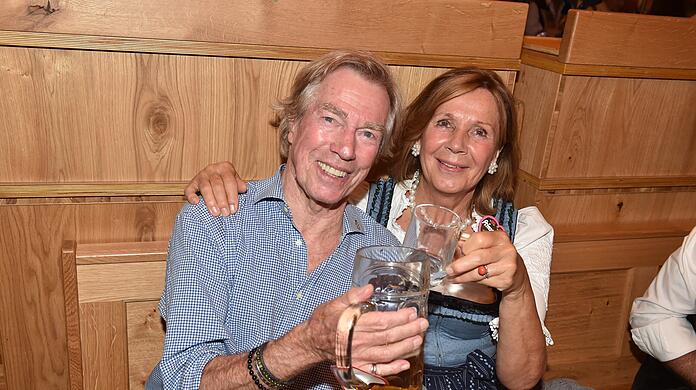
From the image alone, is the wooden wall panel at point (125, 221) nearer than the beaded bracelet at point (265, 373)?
No

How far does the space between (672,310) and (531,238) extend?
516mm

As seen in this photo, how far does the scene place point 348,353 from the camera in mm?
1062

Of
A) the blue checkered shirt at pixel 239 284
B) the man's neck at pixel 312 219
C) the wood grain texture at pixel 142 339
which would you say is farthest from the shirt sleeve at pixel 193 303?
the wood grain texture at pixel 142 339

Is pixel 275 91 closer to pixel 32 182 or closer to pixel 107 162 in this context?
pixel 107 162

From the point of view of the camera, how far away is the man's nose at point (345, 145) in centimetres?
152

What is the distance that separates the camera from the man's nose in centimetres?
152

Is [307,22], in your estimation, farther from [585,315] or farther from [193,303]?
[585,315]

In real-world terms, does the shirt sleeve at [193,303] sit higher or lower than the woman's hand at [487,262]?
lower

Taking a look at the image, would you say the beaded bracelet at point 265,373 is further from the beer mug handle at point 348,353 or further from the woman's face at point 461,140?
the woman's face at point 461,140

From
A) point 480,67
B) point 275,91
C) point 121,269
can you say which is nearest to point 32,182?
point 121,269

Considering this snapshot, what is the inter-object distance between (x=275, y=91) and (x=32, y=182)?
697 mm

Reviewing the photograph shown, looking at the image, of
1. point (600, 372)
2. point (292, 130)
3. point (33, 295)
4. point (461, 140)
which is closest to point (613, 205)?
point (600, 372)

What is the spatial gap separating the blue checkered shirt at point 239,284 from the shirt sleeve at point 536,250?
0.57 m

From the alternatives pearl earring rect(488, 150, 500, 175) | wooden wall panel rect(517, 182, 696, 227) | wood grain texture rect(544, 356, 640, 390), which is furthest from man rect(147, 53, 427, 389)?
wood grain texture rect(544, 356, 640, 390)
